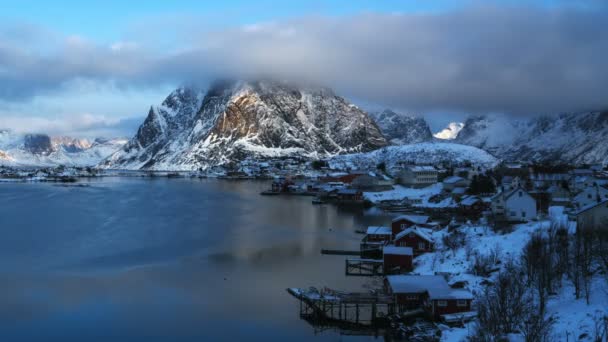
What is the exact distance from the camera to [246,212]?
3231 centimetres

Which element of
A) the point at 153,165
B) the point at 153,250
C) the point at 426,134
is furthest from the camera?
the point at 426,134

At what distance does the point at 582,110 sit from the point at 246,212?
418 feet

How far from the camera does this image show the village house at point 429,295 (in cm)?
1161

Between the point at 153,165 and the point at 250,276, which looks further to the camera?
the point at 153,165

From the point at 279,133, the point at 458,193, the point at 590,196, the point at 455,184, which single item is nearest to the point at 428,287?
the point at 590,196

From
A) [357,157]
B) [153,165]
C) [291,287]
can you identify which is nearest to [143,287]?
[291,287]

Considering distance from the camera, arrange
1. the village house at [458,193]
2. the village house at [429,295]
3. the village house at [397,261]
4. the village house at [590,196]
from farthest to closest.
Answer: the village house at [458,193] → the village house at [590,196] → the village house at [397,261] → the village house at [429,295]

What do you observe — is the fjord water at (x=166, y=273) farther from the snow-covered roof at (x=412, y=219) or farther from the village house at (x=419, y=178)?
the village house at (x=419, y=178)

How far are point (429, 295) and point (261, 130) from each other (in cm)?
10238

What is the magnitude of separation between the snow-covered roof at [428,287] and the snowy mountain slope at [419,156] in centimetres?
6266

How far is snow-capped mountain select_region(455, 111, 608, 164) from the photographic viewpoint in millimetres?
105875

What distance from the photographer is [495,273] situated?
13398 mm

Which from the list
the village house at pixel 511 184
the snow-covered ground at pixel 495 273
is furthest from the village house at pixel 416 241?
the village house at pixel 511 184

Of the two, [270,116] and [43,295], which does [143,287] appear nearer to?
[43,295]
